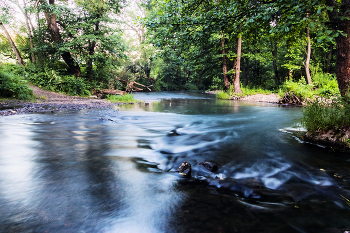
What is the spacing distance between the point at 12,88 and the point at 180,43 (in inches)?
440

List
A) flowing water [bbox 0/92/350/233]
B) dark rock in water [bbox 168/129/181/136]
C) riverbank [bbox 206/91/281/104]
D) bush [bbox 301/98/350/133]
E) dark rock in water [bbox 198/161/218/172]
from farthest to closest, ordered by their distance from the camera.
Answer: riverbank [bbox 206/91/281/104] → dark rock in water [bbox 168/129/181/136] → bush [bbox 301/98/350/133] → dark rock in water [bbox 198/161/218/172] → flowing water [bbox 0/92/350/233]

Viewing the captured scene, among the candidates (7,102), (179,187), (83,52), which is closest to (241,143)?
(179,187)

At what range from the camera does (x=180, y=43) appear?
6594 mm

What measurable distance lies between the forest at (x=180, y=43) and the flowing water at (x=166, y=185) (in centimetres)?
230

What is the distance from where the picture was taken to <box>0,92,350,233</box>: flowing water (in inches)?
89.5

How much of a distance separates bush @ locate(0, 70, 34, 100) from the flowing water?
788cm

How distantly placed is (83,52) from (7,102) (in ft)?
25.8

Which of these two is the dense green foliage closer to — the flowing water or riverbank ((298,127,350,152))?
the flowing water

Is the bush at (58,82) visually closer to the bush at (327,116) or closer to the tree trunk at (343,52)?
the bush at (327,116)

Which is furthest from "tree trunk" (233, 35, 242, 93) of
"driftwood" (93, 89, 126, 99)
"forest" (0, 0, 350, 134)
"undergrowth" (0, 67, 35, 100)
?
"undergrowth" (0, 67, 35, 100)

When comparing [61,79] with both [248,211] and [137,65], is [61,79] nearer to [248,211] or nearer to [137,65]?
[248,211]

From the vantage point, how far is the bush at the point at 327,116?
4.71 meters

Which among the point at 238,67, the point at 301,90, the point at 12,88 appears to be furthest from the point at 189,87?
the point at 12,88

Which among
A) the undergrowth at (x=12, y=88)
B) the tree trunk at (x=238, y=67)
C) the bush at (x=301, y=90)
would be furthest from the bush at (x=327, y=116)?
the undergrowth at (x=12, y=88)
